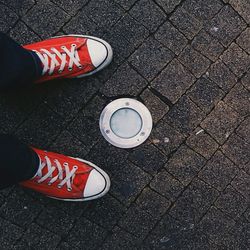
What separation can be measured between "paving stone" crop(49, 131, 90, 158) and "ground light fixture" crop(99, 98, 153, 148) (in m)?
0.19

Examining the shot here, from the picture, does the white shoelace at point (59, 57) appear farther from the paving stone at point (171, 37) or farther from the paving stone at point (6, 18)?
the paving stone at point (171, 37)

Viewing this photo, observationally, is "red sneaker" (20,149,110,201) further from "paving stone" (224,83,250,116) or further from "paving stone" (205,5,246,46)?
"paving stone" (205,5,246,46)

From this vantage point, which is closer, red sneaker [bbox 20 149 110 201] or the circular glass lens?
red sneaker [bbox 20 149 110 201]

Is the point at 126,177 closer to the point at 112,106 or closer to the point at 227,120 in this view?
the point at 112,106

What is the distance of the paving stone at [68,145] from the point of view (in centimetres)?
337

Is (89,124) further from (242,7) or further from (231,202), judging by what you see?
(242,7)

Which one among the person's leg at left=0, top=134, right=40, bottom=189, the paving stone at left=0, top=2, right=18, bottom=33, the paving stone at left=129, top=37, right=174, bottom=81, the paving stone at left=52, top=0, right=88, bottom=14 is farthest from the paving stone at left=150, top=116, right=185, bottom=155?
the paving stone at left=0, top=2, right=18, bottom=33

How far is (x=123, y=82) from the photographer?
341 centimetres

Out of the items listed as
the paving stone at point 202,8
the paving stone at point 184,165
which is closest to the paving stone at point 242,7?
the paving stone at point 202,8

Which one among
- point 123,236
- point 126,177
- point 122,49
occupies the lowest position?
point 123,236

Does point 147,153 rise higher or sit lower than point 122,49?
lower

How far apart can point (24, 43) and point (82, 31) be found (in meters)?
0.42

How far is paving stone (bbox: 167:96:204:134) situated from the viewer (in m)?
3.41

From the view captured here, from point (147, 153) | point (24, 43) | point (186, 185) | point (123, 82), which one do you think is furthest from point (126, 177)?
point (24, 43)
